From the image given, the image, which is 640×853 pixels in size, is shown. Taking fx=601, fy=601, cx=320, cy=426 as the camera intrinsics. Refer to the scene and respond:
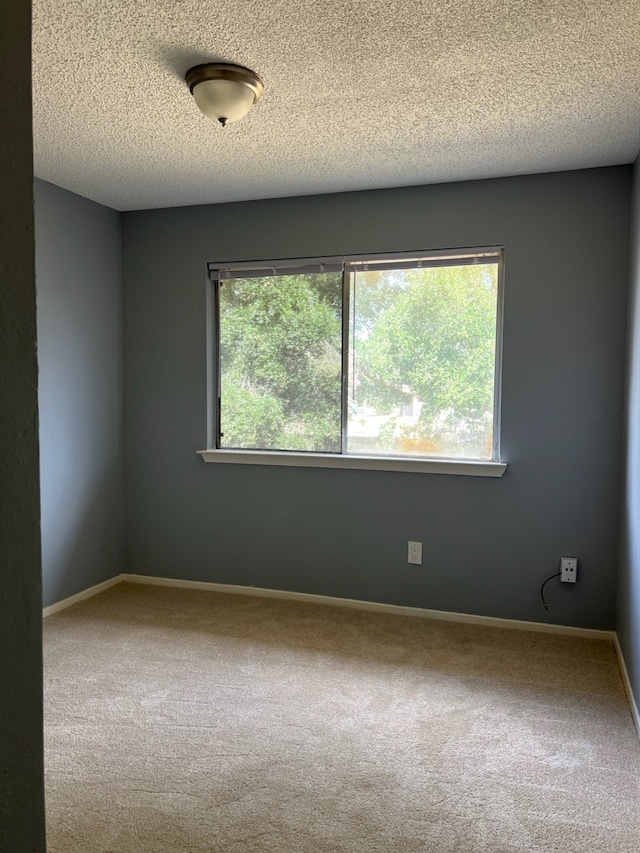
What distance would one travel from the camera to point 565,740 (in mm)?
2174

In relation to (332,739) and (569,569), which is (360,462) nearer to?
(569,569)

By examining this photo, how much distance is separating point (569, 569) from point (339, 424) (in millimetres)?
1461

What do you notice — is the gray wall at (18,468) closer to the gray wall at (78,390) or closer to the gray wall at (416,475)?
the gray wall at (78,390)

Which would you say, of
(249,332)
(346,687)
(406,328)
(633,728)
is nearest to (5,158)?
(346,687)

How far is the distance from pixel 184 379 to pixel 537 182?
2.31m

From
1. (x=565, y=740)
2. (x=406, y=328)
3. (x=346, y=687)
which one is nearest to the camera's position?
(x=565, y=740)

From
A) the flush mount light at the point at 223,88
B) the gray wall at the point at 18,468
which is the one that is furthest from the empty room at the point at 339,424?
the gray wall at the point at 18,468

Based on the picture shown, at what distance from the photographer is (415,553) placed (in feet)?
11.1

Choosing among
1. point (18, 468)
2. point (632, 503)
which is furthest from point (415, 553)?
point (18, 468)

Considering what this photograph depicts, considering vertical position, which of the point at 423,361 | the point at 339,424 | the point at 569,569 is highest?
the point at 423,361

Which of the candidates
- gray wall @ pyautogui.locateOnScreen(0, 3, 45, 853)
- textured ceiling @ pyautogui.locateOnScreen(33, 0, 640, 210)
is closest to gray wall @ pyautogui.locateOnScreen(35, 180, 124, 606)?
textured ceiling @ pyautogui.locateOnScreen(33, 0, 640, 210)

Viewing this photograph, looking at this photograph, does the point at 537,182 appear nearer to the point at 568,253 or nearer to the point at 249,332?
the point at 568,253

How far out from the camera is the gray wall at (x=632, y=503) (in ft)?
7.94

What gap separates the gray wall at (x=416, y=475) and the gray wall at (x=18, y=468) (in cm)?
279
